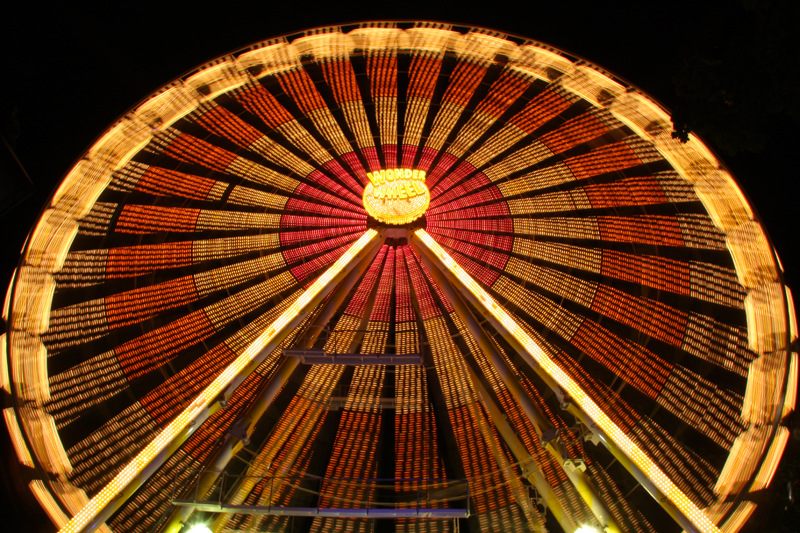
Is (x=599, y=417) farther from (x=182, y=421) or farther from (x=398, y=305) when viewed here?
(x=398, y=305)

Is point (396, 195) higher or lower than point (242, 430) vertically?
higher

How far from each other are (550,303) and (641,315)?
47.4 inches

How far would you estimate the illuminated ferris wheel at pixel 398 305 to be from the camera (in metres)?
4.67

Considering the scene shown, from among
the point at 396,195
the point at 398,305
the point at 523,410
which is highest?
the point at 396,195

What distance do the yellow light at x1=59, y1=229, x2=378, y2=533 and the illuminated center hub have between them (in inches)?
55.0

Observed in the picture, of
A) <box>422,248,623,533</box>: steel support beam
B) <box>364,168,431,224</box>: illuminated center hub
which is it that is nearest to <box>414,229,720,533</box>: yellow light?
<box>422,248,623,533</box>: steel support beam

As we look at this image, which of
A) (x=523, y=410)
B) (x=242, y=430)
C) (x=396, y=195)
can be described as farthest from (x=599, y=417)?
(x=396, y=195)

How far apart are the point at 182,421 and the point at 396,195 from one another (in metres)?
4.03

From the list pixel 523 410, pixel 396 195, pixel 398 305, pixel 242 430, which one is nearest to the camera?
pixel 242 430

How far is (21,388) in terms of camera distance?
4449 millimetres

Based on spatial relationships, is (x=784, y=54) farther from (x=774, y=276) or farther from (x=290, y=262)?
(x=290, y=262)

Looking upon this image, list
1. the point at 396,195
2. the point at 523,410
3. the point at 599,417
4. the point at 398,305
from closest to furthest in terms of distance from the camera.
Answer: the point at 599,417
the point at 523,410
the point at 396,195
the point at 398,305

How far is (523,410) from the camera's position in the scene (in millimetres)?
5098

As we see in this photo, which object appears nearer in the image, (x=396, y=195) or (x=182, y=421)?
(x=182, y=421)
